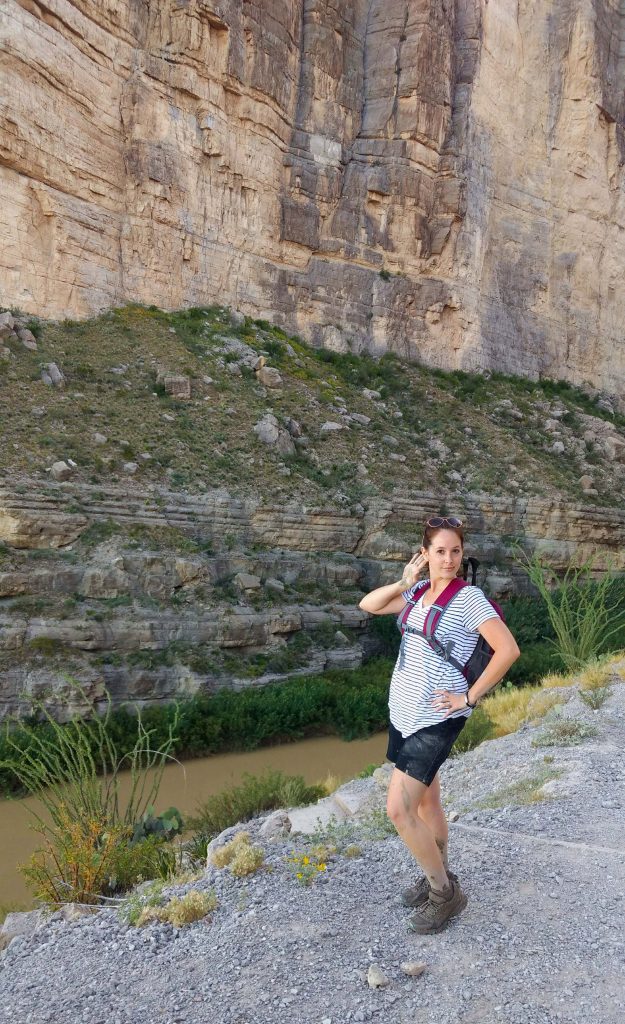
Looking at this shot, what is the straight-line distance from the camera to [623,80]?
31359 millimetres

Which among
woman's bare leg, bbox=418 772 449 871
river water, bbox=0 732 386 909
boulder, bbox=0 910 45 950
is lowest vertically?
river water, bbox=0 732 386 909

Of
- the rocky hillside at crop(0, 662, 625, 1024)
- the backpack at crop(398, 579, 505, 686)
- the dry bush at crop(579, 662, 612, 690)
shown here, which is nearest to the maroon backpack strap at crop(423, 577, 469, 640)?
the backpack at crop(398, 579, 505, 686)

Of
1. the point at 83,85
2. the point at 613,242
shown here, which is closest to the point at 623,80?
the point at 613,242

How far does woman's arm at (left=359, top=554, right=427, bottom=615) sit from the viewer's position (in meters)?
3.37

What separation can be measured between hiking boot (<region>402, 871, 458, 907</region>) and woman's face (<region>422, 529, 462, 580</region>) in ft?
4.87

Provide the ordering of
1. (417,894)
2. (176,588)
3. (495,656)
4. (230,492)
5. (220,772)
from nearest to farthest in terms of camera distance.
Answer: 1. (495,656)
2. (417,894)
3. (220,772)
4. (176,588)
5. (230,492)

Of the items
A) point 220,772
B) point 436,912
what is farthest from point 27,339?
point 436,912

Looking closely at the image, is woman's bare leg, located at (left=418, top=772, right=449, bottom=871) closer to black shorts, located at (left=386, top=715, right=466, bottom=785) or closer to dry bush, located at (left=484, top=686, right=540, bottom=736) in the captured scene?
black shorts, located at (left=386, top=715, right=466, bottom=785)

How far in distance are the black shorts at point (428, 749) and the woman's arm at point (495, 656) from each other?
0.18m

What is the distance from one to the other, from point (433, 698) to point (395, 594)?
Answer: 1.79ft

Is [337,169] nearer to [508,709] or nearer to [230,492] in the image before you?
[230,492]

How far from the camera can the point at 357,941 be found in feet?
10.9

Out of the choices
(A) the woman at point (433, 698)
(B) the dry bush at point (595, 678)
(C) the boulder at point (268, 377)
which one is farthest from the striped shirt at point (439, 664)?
(C) the boulder at point (268, 377)

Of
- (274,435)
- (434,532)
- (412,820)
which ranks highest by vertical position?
(274,435)
